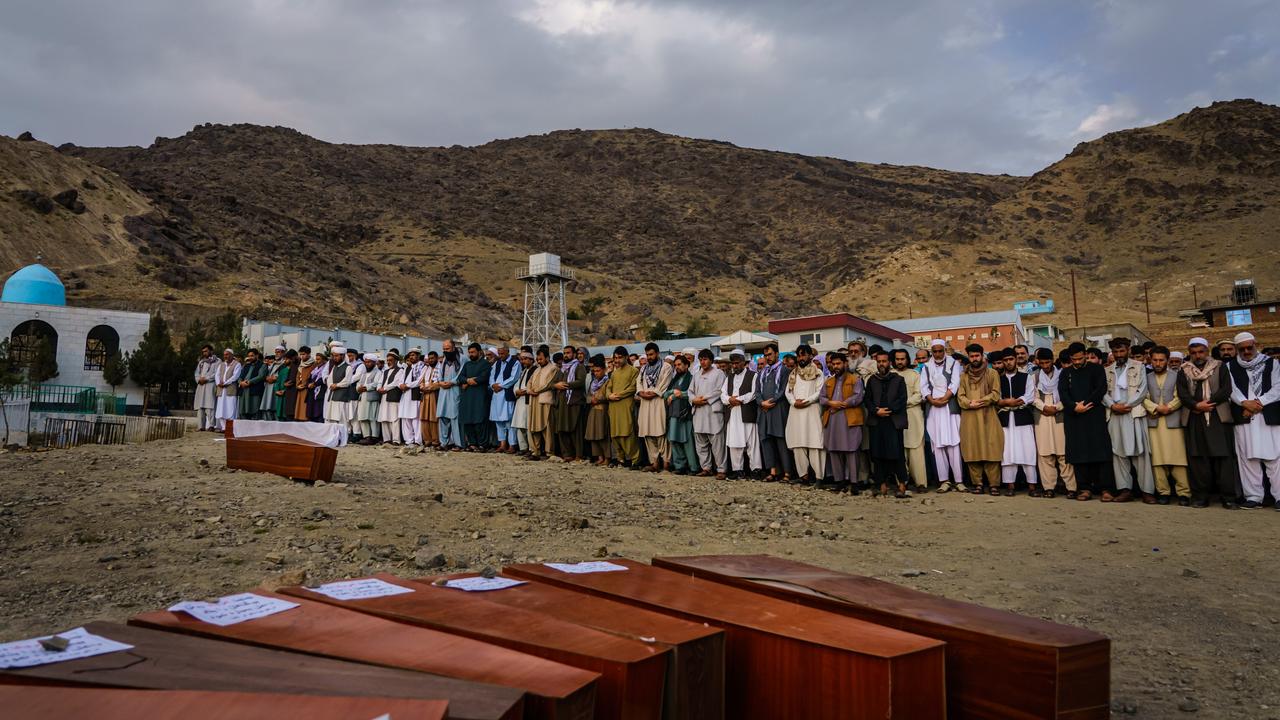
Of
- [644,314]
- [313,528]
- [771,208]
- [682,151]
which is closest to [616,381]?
[313,528]

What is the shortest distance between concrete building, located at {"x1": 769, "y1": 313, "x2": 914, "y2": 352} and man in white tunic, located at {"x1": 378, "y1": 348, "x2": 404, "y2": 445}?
22.2 meters

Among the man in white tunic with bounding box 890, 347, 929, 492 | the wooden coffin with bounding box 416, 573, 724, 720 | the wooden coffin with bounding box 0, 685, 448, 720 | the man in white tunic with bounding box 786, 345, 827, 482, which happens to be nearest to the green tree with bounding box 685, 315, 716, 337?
the man in white tunic with bounding box 786, 345, 827, 482

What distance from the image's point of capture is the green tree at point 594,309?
62872 mm

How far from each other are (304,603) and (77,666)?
536mm

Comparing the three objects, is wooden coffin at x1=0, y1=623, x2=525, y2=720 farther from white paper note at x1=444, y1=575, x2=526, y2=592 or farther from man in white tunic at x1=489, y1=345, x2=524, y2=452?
man in white tunic at x1=489, y1=345, x2=524, y2=452

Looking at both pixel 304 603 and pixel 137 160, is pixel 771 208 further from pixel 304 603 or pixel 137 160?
pixel 304 603

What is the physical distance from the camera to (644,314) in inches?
2463

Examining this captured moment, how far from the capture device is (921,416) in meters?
9.04

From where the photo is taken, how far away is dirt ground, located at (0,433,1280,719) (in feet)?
12.3

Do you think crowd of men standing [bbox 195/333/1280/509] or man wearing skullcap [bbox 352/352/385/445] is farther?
man wearing skullcap [bbox 352/352/385/445]

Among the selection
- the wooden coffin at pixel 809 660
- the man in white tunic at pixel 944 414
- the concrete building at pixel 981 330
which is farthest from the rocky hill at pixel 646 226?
the wooden coffin at pixel 809 660

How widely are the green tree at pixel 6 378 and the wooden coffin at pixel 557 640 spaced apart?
15.4 m

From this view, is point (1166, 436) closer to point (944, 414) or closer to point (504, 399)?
point (944, 414)

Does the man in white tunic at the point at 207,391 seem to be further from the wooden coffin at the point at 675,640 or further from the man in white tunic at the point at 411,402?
the wooden coffin at the point at 675,640
